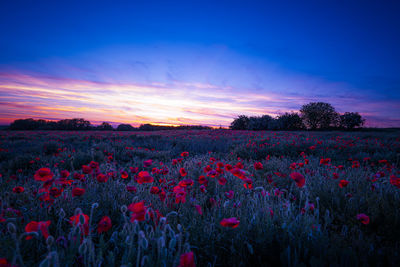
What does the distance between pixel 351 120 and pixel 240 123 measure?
21.0m

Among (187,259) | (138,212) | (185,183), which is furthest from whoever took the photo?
(185,183)

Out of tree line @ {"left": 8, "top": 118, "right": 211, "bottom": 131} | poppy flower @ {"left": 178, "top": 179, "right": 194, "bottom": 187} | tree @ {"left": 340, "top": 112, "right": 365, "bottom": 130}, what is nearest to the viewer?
poppy flower @ {"left": 178, "top": 179, "right": 194, "bottom": 187}

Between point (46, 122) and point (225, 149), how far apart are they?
27.2 meters

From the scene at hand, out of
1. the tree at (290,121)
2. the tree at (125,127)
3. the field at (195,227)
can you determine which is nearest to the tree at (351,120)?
the tree at (290,121)

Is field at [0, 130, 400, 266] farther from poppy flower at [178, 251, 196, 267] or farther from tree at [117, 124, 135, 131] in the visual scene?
tree at [117, 124, 135, 131]

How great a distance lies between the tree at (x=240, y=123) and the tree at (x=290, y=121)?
6376mm

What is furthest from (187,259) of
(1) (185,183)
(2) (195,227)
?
(1) (185,183)

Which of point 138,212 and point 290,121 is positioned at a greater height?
point 290,121

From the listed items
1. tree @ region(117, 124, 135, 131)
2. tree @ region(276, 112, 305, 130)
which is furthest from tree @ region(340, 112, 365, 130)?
tree @ region(117, 124, 135, 131)

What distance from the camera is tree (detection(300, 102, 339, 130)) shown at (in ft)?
130

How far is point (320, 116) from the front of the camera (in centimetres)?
4022

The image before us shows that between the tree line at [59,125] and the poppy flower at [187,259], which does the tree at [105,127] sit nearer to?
the tree line at [59,125]

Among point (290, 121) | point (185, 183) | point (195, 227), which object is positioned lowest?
point (195, 227)

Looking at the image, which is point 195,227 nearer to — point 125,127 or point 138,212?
point 138,212
